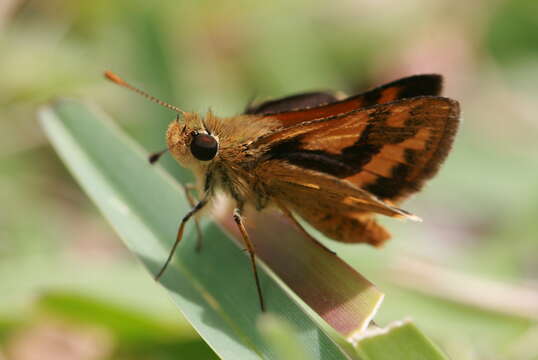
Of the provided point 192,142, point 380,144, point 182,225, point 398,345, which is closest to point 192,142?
point 192,142

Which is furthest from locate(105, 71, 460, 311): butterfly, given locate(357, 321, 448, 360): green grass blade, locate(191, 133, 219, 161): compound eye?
locate(357, 321, 448, 360): green grass blade

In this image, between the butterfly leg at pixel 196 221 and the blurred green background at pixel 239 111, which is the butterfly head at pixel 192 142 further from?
the blurred green background at pixel 239 111

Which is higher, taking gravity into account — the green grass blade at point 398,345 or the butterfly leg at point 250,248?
the butterfly leg at point 250,248

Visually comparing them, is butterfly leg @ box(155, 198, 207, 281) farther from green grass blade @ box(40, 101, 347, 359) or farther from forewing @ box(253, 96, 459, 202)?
forewing @ box(253, 96, 459, 202)

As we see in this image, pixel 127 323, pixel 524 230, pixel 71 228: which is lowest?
pixel 524 230

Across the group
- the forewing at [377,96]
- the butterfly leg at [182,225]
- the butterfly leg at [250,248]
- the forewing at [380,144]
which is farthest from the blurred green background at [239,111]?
the forewing at [377,96]

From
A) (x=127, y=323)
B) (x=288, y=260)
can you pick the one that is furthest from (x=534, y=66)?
(x=127, y=323)

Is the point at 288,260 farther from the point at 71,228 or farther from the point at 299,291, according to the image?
the point at 71,228
